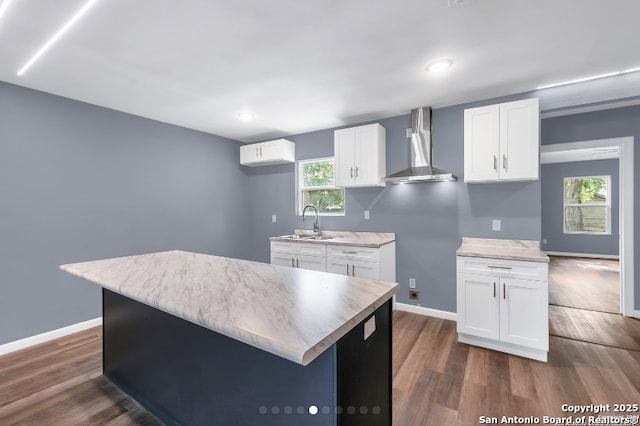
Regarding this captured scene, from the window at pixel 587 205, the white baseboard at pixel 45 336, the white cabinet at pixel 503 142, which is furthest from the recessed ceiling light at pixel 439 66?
the window at pixel 587 205

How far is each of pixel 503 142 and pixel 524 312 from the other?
1.61 meters

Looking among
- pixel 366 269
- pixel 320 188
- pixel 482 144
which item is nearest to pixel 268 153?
pixel 320 188

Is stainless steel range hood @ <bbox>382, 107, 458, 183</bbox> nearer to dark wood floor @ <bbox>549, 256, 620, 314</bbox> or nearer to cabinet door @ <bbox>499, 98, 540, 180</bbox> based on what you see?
cabinet door @ <bbox>499, 98, 540, 180</bbox>

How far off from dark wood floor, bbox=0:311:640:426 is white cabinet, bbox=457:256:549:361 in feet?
0.42

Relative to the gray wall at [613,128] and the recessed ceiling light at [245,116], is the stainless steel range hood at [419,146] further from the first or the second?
the recessed ceiling light at [245,116]

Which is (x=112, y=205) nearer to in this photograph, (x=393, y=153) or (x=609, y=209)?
(x=393, y=153)

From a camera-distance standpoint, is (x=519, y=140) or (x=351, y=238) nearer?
(x=519, y=140)

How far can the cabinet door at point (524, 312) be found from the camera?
2.38 metres

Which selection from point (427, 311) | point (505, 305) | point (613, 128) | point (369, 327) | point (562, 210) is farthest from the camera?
point (562, 210)

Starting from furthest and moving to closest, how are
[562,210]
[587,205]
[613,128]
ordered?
1. [562,210]
2. [587,205]
3. [613,128]

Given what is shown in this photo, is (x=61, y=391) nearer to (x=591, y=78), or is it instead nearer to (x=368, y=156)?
(x=368, y=156)

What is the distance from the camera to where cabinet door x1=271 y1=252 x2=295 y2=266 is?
12.9ft

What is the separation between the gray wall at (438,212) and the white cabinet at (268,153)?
1184mm

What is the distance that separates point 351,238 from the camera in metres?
4.00
